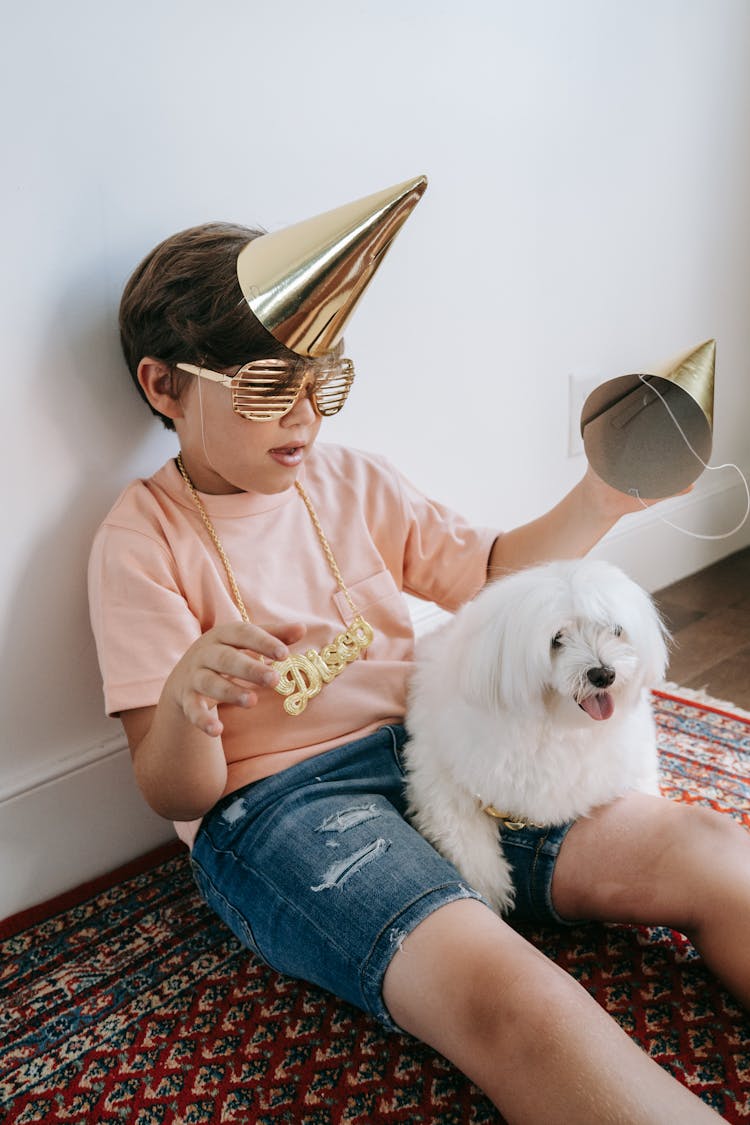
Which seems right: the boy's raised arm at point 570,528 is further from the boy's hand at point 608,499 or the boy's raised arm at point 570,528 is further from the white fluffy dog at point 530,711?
the white fluffy dog at point 530,711

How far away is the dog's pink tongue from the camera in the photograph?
2.72 ft

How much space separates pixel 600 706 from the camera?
2.72 ft

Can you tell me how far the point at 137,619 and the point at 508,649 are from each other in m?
0.36

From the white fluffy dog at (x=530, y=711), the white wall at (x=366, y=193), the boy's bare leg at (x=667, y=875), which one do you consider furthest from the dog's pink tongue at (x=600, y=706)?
the white wall at (x=366, y=193)

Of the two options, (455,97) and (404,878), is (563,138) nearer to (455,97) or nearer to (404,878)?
(455,97)

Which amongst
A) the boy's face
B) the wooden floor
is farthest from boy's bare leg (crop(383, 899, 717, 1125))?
the wooden floor

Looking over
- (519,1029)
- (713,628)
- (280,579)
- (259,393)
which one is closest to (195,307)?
(259,393)

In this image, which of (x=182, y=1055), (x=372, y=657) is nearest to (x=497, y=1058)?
(x=182, y=1055)

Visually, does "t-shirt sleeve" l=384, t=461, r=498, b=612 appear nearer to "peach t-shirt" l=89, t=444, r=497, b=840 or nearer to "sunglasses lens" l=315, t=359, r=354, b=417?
"peach t-shirt" l=89, t=444, r=497, b=840

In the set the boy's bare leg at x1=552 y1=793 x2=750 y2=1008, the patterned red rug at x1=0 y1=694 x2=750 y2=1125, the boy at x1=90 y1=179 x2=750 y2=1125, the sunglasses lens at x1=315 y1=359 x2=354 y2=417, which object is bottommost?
the patterned red rug at x1=0 y1=694 x2=750 y2=1125

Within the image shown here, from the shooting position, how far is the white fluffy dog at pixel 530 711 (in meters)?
0.81

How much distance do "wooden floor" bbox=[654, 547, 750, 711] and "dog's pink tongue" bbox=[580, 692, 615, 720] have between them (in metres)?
0.59

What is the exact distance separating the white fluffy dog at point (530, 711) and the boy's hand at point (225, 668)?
0.19 meters

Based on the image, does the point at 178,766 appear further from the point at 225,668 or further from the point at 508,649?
the point at 508,649
